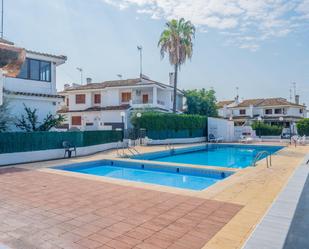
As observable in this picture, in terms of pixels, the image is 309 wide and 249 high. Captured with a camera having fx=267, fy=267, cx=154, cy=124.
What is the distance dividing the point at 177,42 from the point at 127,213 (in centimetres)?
3041

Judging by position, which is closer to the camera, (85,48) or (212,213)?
(212,213)

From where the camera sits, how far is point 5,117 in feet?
59.6

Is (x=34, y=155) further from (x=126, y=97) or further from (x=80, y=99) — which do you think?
(x=80, y=99)

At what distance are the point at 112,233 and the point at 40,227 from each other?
150 centimetres

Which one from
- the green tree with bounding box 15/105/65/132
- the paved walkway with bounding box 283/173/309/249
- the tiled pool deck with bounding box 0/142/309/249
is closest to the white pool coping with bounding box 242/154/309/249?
the paved walkway with bounding box 283/173/309/249

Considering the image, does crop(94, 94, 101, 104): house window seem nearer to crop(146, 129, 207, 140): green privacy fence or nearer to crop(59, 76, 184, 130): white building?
crop(59, 76, 184, 130): white building

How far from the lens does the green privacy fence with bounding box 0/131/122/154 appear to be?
14664 mm

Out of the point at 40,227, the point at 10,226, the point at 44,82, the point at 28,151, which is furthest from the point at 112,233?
the point at 44,82

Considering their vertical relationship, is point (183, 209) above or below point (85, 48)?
below

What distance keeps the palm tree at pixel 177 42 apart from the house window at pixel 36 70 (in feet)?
53.2

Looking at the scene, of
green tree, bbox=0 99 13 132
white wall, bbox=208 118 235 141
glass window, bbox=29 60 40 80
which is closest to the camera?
green tree, bbox=0 99 13 132

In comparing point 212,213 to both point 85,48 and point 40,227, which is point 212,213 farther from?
point 85,48

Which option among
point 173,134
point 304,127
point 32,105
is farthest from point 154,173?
point 304,127

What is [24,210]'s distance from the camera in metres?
6.42
